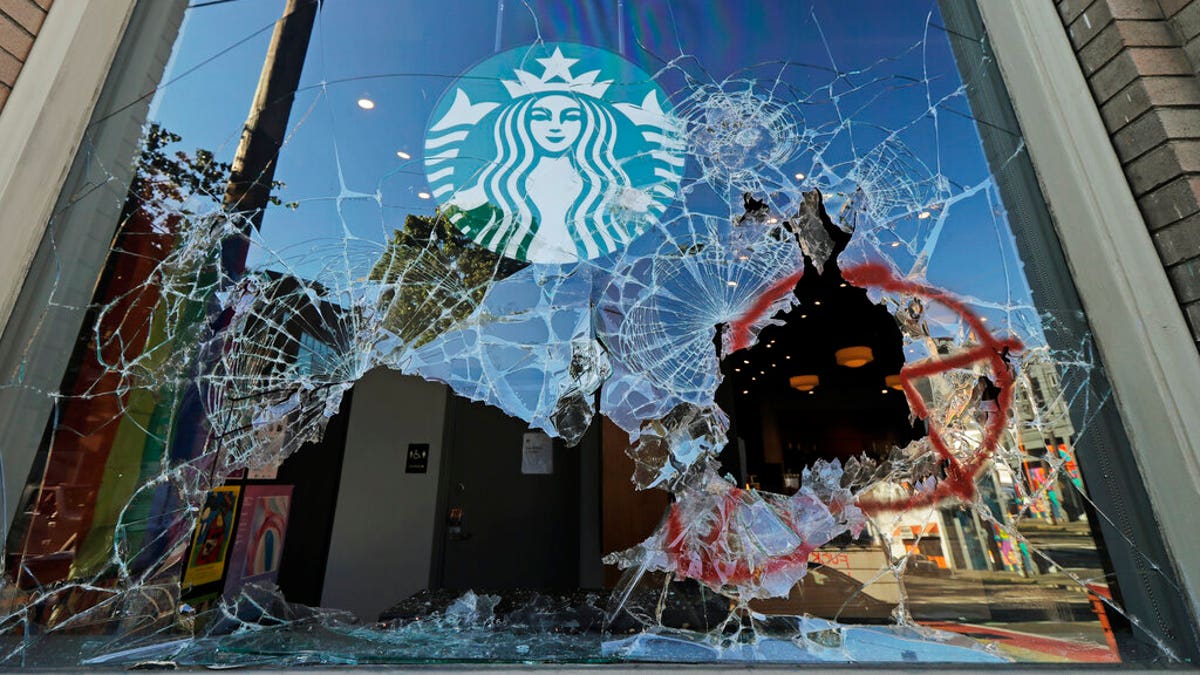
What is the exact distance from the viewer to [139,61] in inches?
60.3

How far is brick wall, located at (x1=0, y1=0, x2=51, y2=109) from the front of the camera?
4.11 feet

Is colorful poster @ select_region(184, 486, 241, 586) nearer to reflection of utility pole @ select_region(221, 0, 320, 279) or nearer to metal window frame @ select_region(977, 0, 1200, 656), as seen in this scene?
reflection of utility pole @ select_region(221, 0, 320, 279)

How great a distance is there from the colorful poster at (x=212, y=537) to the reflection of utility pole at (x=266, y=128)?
0.88 metres

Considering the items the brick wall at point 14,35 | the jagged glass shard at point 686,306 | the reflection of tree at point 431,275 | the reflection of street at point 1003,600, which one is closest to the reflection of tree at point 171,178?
the brick wall at point 14,35

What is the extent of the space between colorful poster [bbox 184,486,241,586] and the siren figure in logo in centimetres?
131

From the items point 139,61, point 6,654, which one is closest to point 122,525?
point 6,654

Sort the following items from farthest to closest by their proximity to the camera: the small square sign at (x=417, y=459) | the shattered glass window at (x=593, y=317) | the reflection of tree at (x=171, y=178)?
the small square sign at (x=417, y=459) < the reflection of tree at (x=171, y=178) < the shattered glass window at (x=593, y=317)

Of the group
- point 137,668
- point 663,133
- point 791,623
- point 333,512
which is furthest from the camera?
point 333,512

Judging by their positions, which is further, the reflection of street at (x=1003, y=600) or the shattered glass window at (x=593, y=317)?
the shattered glass window at (x=593, y=317)

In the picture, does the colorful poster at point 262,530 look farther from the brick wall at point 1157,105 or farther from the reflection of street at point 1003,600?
the brick wall at point 1157,105

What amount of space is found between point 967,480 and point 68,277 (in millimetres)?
2364

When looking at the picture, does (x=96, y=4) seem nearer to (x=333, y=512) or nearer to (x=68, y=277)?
(x=68, y=277)

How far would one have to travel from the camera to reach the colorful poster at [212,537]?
161 centimetres

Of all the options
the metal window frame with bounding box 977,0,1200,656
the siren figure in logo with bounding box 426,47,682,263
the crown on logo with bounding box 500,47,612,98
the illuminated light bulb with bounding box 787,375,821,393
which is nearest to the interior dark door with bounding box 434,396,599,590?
the illuminated light bulb with bounding box 787,375,821,393
